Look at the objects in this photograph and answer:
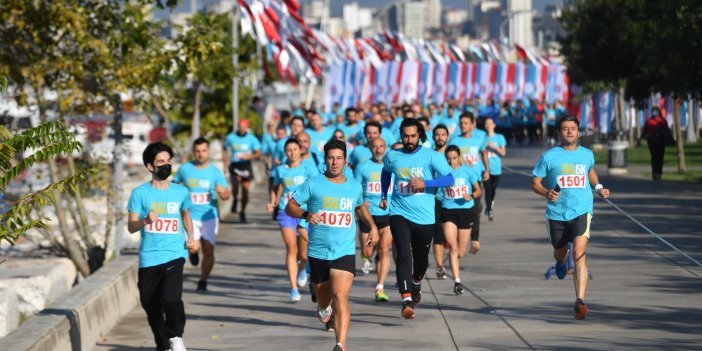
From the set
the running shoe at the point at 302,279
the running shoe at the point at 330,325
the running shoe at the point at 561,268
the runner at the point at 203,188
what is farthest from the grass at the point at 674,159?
the running shoe at the point at 330,325

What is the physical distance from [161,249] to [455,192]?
17.0 ft

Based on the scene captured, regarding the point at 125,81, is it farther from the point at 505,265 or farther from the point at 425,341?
the point at 425,341

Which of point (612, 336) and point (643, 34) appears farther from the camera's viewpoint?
point (643, 34)

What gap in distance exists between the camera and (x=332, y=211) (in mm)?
11867

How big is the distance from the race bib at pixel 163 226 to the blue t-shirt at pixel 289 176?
4.50 metres

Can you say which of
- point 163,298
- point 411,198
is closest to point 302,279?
point 411,198

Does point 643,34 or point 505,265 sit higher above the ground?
point 643,34

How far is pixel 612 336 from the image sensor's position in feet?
40.3

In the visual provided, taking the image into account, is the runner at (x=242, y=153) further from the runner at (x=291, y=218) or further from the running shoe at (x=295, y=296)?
the running shoe at (x=295, y=296)

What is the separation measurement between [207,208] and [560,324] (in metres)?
4.49

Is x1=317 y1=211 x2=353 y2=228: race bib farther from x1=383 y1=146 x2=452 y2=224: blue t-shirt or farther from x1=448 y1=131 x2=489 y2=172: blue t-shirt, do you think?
x1=448 y1=131 x2=489 y2=172: blue t-shirt

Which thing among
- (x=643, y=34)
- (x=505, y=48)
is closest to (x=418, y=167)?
(x=643, y=34)

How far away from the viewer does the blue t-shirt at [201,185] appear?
1609cm

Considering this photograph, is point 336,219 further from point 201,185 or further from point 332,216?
point 201,185
